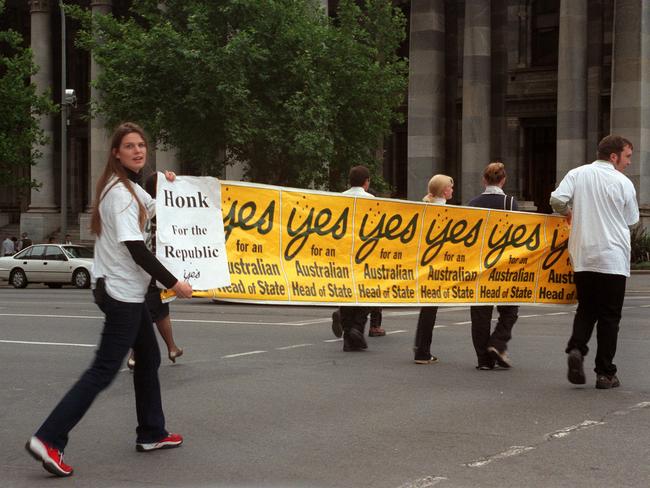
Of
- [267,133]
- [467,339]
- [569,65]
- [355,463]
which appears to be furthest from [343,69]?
[355,463]

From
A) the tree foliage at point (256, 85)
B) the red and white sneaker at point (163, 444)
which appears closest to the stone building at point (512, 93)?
the tree foliage at point (256, 85)

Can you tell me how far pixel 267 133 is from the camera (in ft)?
97.2

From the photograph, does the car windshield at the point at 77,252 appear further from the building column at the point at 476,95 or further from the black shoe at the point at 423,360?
the black shoe at the point at 423,360

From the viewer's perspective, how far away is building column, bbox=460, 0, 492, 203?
3816 centimetres

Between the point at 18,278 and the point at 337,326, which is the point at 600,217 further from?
the point at 18,278

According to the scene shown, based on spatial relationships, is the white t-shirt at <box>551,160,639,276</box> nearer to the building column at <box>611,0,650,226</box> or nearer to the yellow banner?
the yellow banner

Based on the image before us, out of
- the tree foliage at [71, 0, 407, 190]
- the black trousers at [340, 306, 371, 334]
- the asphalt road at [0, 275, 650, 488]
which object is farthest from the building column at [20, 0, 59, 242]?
the black trousers at [340, 306, 371, 334]

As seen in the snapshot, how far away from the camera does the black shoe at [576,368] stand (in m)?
9.34

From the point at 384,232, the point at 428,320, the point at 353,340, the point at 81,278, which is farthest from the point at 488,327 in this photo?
the point at 81,278

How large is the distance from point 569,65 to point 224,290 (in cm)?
2863

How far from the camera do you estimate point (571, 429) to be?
305 inches

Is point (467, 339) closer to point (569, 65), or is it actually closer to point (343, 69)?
point (343, 69)

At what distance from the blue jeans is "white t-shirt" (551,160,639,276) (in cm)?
401

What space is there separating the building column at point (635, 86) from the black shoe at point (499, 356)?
79.0 feet
